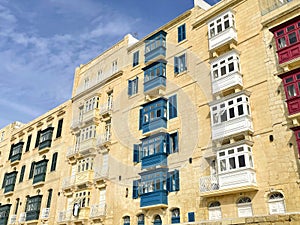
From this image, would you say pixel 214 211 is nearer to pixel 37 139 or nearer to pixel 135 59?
pixel 135 59

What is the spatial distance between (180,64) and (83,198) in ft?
48.0

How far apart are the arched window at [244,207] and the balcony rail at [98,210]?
12.1 meters

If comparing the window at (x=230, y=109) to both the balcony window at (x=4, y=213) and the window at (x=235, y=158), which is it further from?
the balcony window at (x=4, y=213)

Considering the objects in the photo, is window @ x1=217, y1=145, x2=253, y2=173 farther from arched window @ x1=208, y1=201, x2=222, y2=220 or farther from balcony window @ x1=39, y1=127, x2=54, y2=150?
balcony window @ x1=39, y1=127, x2=54, y2=150

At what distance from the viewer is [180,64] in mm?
27250

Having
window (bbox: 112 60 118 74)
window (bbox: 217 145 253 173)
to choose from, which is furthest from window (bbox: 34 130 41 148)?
window (bbox: 217 145 253 173)

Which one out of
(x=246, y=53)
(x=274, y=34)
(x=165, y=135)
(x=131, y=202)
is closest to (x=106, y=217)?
(x=131, y=202)

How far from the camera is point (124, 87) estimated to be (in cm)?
3162

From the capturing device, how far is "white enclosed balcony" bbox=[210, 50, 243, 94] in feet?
72.5

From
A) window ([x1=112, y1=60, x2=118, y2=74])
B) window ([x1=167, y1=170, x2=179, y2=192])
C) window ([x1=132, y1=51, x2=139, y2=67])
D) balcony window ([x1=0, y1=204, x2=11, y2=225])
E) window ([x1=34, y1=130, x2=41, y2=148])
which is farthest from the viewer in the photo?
window ([x1=34, y1=130, x2=41, y2=148])

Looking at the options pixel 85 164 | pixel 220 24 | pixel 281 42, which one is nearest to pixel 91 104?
pixel 85 164

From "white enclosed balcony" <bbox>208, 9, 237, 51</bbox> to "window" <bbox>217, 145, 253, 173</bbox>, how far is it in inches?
310

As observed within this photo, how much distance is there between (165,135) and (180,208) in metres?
5.42

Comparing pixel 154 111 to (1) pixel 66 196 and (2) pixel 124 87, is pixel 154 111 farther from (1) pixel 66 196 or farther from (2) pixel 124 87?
(1) pixel 66 196
